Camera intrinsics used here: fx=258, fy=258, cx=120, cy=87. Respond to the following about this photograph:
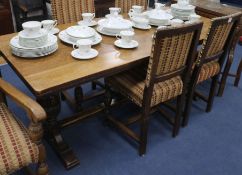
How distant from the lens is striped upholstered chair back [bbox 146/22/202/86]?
1370 millimetres

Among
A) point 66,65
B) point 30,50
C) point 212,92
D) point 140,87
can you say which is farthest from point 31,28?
point 212,92

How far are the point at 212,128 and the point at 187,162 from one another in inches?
18.7

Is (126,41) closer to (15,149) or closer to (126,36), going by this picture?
(126,36)

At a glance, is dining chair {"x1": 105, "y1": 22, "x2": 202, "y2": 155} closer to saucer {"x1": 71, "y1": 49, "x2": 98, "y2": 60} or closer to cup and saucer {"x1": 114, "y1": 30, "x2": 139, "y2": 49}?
cup and saucer {"x1": 114, "y1": 30, "x2": 139, "y2": 49}

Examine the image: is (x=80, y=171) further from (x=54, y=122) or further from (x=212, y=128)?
(x=212, y=128)

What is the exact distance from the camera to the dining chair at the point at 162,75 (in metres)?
1.41

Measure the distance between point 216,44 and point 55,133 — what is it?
50.7 inches

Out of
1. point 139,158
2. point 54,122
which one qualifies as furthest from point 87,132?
point 139,158

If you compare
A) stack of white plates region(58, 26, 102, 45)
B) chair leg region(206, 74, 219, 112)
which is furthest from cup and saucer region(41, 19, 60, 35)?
chair leg region(206, 74, 219, 112)

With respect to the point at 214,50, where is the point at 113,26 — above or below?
above

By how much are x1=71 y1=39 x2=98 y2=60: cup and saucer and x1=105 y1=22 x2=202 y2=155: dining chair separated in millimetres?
334

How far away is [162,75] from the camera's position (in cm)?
155

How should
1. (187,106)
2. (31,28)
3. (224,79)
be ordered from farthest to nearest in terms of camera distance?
(224,79) < (187,106) < (31,28)

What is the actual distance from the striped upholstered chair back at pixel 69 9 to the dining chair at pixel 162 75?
70 centimetres
